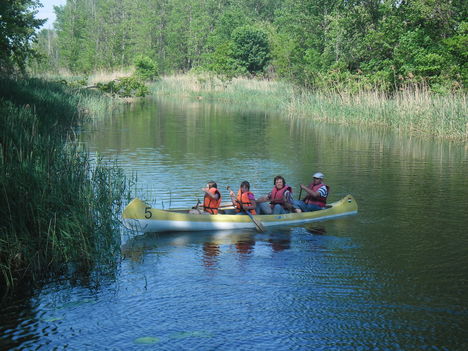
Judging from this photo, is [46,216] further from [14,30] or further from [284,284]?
[14,30]

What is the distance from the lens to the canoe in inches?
416

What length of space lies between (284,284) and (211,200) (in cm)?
339

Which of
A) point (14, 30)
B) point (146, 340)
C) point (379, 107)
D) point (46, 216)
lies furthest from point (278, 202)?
point (379, 107)

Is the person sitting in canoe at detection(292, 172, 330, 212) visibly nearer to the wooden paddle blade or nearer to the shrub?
the wooden paddle blade

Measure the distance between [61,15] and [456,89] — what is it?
7859 cm

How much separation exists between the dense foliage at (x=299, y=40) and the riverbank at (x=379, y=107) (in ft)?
3.22

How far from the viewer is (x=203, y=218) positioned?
11.3 metres

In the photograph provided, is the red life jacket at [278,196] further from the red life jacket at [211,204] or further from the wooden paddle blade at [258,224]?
the red life jacket at [211,204]

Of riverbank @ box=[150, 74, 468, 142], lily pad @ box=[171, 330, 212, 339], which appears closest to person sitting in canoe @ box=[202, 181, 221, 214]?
lily pad @ box=[171, 330, 212, 339]

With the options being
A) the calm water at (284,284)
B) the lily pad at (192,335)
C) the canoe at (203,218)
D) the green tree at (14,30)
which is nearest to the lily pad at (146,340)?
the calm water at (284,284)

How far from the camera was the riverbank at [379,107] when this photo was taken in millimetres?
23547

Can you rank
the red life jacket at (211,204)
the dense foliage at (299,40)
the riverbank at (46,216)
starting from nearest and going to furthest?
the riverbank at (46,216) → the red life jacket at (211,204) → the dense foliage at (299,40)

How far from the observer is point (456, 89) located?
26.8m

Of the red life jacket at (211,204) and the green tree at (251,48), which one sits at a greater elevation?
the green tree at (251,48)
